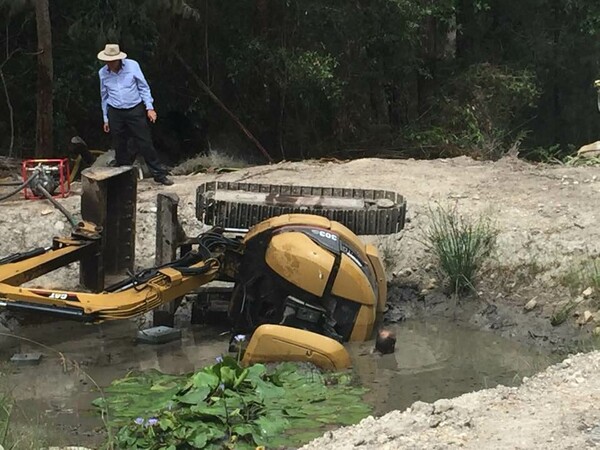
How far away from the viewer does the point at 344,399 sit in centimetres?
557

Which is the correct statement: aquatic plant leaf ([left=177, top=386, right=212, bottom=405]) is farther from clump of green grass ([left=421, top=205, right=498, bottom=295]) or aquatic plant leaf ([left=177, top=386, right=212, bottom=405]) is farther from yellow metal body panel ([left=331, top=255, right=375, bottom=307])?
clump of green grass ([left=421, top=205, right=498, bottom=295])

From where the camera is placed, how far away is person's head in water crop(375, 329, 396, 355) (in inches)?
257

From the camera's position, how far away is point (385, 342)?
654 centimetres

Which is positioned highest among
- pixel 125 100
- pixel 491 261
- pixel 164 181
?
pixel 125 100

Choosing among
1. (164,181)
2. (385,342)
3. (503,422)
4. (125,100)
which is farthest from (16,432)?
(164,181)

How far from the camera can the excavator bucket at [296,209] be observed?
697cm

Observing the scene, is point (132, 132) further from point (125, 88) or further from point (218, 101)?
point (218, 101)

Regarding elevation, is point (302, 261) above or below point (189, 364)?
above

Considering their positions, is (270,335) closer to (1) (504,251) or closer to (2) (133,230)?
(2) (133,230)

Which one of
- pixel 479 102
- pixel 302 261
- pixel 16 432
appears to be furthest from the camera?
pixel 479 102

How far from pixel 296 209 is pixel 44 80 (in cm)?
661

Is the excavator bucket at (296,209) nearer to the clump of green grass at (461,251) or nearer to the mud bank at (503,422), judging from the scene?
the clump of green grass at (461,251)

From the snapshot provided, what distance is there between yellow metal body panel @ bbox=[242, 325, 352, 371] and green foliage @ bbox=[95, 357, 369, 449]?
0.32 feet

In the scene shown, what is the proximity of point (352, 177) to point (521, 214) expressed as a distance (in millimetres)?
2560
